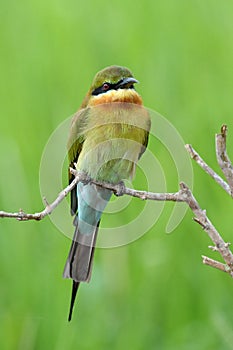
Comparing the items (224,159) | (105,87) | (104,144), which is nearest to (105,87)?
(105,87)

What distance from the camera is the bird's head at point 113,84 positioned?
2355 mm

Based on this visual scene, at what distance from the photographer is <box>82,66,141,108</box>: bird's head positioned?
92.7 inches

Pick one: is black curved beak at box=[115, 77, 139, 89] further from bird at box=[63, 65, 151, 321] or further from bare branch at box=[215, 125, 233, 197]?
bare branch at box=[215, 125, 233, 197]

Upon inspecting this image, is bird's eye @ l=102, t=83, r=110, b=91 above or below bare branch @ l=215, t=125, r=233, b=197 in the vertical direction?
below

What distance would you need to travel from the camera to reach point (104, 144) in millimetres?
2320

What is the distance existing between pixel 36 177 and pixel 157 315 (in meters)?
0.65

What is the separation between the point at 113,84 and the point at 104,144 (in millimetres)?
166

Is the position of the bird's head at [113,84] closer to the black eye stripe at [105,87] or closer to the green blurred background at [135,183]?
the black eye stripe at [105,87]

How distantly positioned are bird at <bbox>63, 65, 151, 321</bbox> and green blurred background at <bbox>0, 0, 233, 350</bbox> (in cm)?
40

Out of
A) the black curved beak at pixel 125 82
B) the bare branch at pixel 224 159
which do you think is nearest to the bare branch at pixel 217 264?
the bare branch at pixel 224 159

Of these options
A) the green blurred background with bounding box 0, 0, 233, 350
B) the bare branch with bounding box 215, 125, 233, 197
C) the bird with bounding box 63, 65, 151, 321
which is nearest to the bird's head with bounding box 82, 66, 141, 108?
the bird with bounding box 63, 65, 151, 321

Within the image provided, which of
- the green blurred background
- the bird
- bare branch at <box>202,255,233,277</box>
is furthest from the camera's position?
the green blurred background

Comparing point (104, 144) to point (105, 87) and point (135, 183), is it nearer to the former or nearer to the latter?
point (105, 87)

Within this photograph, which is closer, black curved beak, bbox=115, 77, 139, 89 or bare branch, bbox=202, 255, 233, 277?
bare branch, bbox=202, 255, 233, 277
